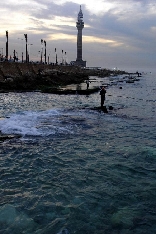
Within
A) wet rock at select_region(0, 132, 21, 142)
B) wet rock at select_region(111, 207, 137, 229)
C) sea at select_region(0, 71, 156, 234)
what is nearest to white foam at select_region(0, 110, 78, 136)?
sea at select_region(0, 71, 156, 234)

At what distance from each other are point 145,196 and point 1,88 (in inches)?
1450

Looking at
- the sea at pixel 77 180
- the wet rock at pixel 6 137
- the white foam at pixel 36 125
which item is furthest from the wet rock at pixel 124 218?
the white foam at pixel 36 125

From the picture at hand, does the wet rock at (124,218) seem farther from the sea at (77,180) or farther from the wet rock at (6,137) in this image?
the wet rock at (6,137)

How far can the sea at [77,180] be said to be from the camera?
6.86 metres

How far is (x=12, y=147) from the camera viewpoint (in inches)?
493

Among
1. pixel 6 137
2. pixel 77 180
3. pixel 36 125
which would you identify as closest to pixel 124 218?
pixel 77 180

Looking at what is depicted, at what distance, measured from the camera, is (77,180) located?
30.5 ft

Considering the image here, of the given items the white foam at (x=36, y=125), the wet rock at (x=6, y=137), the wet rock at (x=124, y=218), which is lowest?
the wet rock at (x=124, y=218)

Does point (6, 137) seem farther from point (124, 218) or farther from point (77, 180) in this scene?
point (124, 218)

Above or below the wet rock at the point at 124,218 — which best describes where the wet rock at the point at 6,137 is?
above

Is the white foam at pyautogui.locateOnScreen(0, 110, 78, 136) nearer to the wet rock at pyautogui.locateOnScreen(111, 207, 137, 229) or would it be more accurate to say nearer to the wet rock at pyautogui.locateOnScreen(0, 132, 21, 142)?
the wet rock at pyautogui.locateOnScreen(0, 132, 21, 142)

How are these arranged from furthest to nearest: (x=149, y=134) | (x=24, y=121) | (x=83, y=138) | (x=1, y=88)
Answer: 1. (x=1, y=88)
2. (x=24, y=121)
3. (x=149, y=134)
4. (x=83, y=138)

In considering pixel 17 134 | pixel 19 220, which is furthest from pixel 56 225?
pixel 17 134

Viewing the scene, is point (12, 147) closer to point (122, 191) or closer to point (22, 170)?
point (22, 170)
